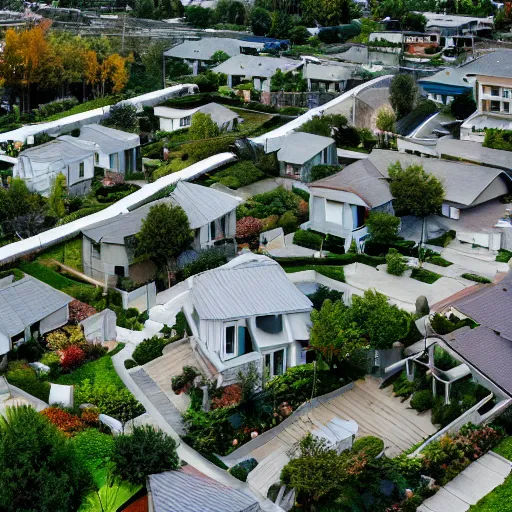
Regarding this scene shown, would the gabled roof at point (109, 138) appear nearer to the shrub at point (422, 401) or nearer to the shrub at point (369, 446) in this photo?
the shrub at point (422, 401)

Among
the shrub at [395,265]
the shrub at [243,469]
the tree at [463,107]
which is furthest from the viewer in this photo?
the tree at [463,107]

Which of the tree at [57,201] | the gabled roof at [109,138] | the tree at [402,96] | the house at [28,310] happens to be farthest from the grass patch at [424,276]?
the tree at [402,96]

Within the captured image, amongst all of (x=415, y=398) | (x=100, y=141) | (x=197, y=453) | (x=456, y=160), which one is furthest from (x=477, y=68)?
(x=197, y=453)

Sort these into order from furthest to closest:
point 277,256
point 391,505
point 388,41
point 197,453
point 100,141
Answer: point 388,41 < point 100,141 < point 277,256 < point 197,453 < point 391,505

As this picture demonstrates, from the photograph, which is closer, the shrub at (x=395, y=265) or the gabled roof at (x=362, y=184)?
the shrub at (x=395, y=265)

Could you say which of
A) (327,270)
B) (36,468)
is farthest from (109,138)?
(36,468)

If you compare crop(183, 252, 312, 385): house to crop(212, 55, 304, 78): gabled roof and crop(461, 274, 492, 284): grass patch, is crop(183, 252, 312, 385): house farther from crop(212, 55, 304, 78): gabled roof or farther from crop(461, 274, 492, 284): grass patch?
crop(212, 55, 304, 78): gabled roof

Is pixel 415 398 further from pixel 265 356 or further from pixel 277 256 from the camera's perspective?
pixel 277 256
